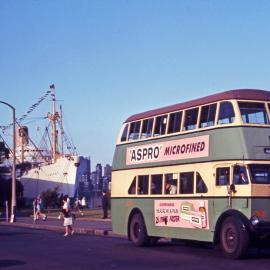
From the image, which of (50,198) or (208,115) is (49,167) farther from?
(208,115)

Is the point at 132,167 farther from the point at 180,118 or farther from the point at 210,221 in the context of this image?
the point at 210,221

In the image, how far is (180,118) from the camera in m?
20.7

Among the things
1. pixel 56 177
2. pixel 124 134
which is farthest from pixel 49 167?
pixel 124 134

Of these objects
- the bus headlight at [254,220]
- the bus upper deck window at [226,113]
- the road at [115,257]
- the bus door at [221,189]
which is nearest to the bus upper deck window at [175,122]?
the bus upper deck window at [226,113]

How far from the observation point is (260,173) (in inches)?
693

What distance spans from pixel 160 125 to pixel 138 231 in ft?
11.7

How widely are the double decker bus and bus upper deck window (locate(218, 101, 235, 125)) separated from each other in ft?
0.09

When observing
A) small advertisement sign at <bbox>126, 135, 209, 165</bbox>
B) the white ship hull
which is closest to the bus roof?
small advertisement sign at <bbox>126, 135, 209, 165</bbox>

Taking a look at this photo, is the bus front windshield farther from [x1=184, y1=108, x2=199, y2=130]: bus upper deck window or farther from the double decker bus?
[x1=184, y1=108, x2=199, y2=130]: bus upper deck window

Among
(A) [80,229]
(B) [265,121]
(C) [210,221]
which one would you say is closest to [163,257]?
(C) [210,221]

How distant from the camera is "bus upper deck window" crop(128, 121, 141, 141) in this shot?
2325cm

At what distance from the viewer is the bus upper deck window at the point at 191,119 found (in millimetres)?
19889

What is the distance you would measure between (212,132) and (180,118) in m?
1.99

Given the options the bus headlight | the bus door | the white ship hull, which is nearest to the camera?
the bus headlight
